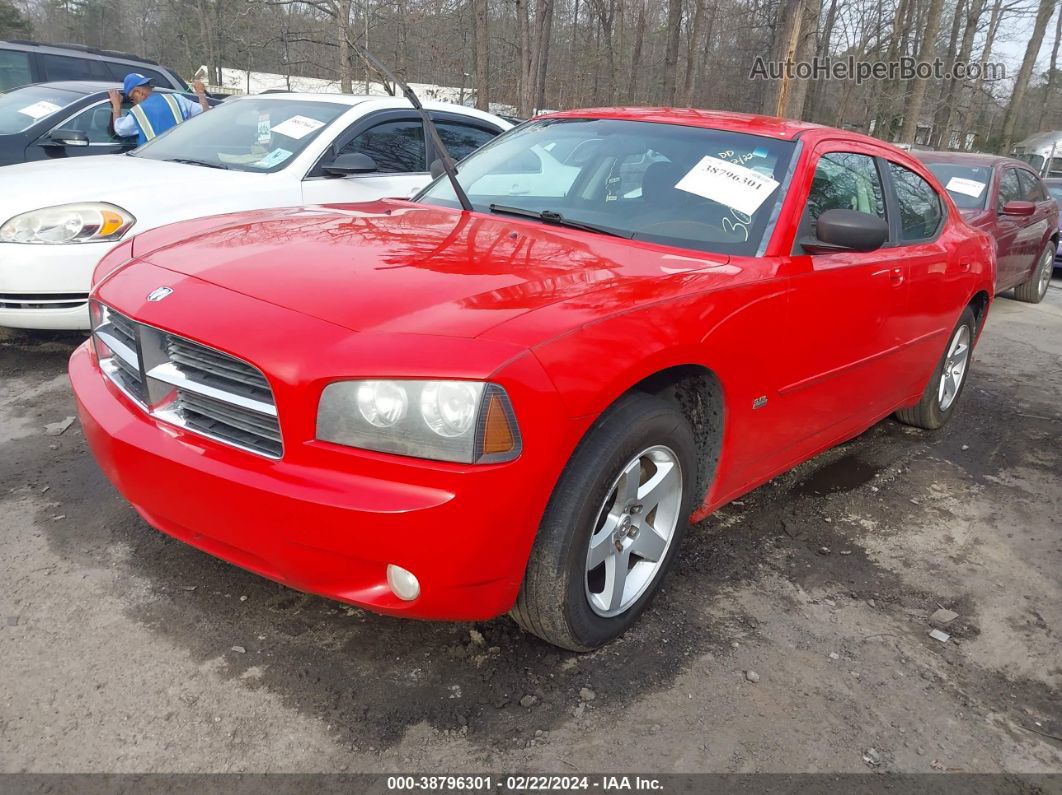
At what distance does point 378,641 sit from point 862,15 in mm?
29282

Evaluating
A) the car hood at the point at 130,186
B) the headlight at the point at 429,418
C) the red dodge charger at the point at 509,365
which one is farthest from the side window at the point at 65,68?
the headlight at the point at 429,418

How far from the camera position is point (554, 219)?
304 centimetres

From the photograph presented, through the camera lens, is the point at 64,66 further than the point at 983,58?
No

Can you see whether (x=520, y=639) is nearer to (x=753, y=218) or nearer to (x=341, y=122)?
(x=753, y=218)

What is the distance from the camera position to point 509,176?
11.6 ft

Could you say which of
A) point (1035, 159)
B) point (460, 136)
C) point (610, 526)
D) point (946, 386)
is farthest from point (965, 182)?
point (1035, 159)

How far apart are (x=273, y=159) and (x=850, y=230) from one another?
375cm

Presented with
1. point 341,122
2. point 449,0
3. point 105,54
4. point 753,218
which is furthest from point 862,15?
point 753,218

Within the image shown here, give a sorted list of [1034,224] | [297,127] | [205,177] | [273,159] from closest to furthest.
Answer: [205,177] < [273,159] < [297,127] < [1034,224]

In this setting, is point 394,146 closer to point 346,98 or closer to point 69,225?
point 346,98

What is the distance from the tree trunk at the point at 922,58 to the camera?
64.2 feet

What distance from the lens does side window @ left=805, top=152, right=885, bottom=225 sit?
314 centimetres

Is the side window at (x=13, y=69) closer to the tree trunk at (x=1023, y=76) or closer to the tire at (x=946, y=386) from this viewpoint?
the tire at (x=946, y=386)

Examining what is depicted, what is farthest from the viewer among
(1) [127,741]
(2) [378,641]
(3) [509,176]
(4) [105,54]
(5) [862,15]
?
(5) [862,15]
